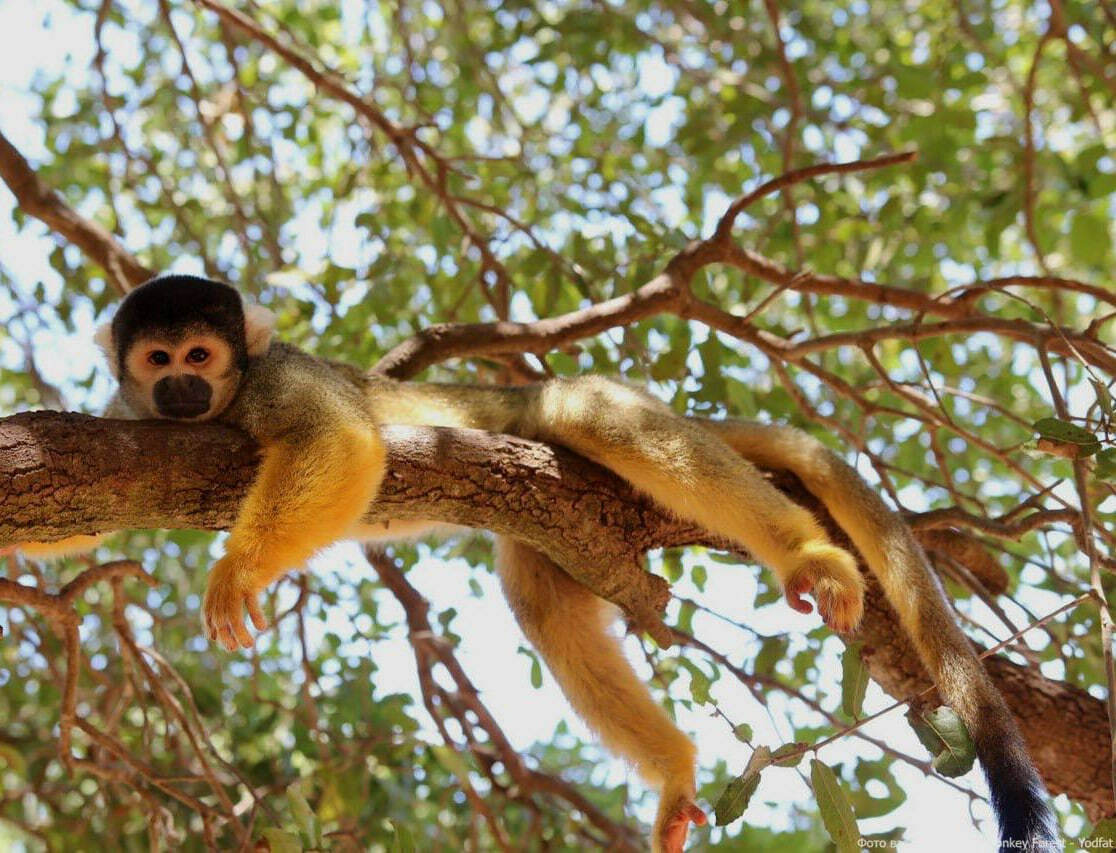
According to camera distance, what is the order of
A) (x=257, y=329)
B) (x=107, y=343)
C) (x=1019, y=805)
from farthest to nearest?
(x=107, y=343), (x=257, y=329), (x=1019, y=805)

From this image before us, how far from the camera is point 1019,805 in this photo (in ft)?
11.1

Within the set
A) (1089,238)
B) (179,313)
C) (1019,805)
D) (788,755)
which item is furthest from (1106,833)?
(1089,238)

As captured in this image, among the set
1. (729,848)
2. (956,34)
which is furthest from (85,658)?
(956,34)

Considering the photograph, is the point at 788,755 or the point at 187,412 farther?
the point at 187,412

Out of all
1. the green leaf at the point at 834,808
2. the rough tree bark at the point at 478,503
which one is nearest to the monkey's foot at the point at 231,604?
the rough tree bark at the point at 478,503

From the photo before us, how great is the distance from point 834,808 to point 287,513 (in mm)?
1999

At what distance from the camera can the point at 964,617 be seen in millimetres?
5211

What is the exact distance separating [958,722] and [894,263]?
4533 millimetres

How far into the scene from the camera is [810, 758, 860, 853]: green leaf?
2.94 metres

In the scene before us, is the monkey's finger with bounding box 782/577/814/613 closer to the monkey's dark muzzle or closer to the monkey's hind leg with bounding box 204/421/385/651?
the monkey's hind leg with bounding box 204/421/385/651

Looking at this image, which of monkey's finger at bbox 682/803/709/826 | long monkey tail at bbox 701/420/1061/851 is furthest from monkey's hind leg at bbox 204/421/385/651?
monkey's finger at bbox 682/803/709/826

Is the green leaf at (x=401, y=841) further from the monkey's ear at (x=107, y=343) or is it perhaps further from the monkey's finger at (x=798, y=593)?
the monkey's ear at (x=107, y=343)

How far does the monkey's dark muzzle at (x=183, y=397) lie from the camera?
4.27 meters

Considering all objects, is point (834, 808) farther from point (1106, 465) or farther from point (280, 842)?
point (280, 842)
